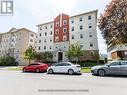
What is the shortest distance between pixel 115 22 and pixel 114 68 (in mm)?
12823

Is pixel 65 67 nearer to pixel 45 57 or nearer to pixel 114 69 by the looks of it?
pixel 114 69

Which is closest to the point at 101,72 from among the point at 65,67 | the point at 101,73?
the point at 101,73

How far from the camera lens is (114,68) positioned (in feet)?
53.8

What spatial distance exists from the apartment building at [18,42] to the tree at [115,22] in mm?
33991

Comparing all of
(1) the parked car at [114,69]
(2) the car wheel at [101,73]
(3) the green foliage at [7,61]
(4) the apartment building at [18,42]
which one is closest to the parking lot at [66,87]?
(1) the parked car at [114,69]

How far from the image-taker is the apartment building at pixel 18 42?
5829cm

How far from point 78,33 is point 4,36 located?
117 feet

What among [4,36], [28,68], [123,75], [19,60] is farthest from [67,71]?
[4,36]

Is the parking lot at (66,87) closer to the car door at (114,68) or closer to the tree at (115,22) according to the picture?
the car door at (114,68)

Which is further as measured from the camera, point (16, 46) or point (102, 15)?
point (16, 46)

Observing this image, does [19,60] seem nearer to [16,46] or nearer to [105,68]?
[16,46]

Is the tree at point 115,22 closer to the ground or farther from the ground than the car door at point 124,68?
farther from the ground

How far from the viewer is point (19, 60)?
57.8m

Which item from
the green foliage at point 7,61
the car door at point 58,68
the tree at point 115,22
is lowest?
A: the car door at point 58,68
